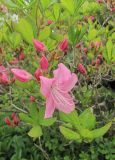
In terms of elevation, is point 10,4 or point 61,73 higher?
point 10,4

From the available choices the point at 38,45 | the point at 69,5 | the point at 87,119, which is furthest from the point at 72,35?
the point at 87,119

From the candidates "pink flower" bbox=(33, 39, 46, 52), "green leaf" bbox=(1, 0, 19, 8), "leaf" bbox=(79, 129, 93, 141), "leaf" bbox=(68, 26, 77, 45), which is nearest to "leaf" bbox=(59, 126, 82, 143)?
"leaf" bbox=(79, 129, 93, 141)

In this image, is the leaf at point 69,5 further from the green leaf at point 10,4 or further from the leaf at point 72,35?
the green leaf at point 10,4

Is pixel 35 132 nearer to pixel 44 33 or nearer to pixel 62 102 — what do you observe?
pixel 62 102

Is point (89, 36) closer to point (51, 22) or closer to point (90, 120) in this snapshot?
point (51, 22)

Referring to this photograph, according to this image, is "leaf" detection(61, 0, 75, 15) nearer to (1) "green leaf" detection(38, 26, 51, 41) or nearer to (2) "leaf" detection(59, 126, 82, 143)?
(1) "green leaf" detection(38, 26, 51, 41)

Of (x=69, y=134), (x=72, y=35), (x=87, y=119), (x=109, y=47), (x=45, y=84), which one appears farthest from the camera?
(x=109, y=47)

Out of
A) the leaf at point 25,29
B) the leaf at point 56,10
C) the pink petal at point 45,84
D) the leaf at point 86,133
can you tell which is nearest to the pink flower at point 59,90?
the pink petal at point 45,84
